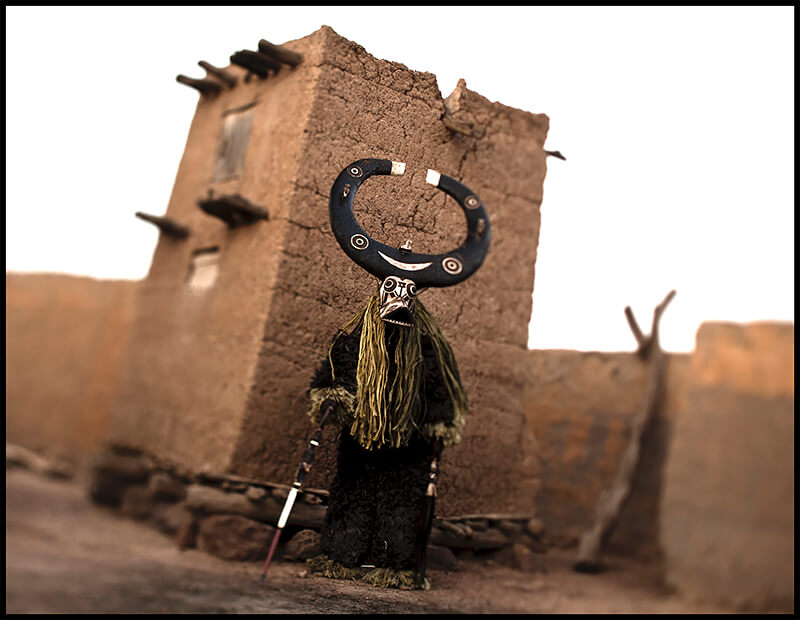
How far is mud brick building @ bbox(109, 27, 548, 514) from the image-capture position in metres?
2.15

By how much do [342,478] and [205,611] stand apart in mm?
620

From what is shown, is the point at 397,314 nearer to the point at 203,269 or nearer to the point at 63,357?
the point at 63,357

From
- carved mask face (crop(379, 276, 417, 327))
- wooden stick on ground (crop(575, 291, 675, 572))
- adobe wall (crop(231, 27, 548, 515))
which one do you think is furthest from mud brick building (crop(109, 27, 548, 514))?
wooden stick on ground (crop(575, 291, 675, 572))

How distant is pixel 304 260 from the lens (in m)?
2.45

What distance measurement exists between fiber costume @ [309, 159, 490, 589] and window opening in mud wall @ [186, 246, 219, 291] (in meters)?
1.66

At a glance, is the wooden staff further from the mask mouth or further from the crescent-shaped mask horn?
the crescent-shaped mask horn

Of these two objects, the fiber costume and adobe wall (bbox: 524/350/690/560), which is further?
adobe wall (bbox: 524/350/690/560)

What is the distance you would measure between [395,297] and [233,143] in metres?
1.38

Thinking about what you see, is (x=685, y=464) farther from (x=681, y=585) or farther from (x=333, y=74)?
(x=333, y=74)

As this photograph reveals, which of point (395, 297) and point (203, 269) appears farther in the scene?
point (203, 269)

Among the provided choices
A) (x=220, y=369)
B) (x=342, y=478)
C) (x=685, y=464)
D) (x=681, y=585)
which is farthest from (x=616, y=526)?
(x=342, y=478)

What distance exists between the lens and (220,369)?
125 inches

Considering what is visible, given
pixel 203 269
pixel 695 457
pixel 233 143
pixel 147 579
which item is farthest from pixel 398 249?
pixel 695 457

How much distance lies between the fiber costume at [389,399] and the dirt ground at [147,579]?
106mm
